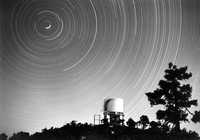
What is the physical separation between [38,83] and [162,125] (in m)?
3.65

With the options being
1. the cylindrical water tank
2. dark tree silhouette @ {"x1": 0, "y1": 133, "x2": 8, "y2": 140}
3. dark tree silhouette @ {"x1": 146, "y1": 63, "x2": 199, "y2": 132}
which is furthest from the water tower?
dark tree silhouette @ {"x1": 0, "y1": 133, "x2": 8, "y2": 140}

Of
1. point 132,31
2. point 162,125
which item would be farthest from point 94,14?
point 162,125

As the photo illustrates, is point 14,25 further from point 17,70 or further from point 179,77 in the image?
point 179,77

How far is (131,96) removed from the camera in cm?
979

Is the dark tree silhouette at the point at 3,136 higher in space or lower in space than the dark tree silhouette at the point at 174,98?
lower

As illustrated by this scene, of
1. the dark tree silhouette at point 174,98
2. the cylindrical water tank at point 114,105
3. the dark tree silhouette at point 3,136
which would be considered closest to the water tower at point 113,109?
the cylindrical water tank at point 114,105

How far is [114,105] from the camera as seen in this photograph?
10.1 metres

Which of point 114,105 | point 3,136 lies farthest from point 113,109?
point 3,136

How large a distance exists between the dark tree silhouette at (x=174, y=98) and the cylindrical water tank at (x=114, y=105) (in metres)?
1.67

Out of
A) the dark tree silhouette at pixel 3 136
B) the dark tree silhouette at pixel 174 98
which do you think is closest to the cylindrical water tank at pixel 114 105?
the dark tree silhouette at pixel 174 98

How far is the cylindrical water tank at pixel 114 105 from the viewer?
9.94 meters

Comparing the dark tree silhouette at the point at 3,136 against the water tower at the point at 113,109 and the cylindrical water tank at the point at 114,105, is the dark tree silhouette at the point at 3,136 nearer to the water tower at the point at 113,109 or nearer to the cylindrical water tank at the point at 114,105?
the water tower at the point at 113,109

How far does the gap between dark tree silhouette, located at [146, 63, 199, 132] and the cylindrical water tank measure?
1.67 m

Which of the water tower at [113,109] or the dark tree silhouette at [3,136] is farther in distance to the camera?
the water tower at [113,109]
